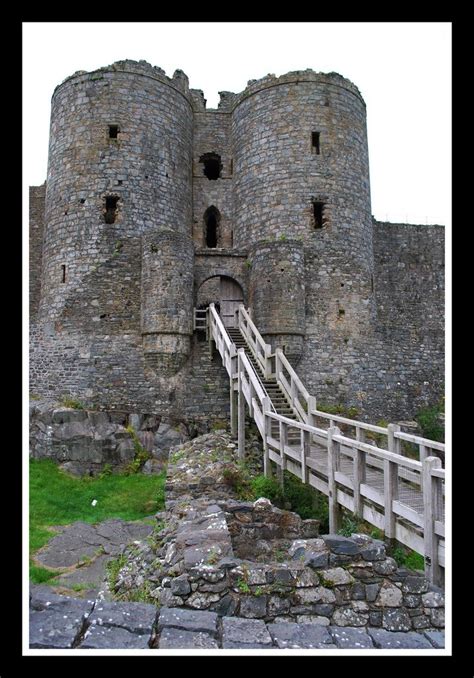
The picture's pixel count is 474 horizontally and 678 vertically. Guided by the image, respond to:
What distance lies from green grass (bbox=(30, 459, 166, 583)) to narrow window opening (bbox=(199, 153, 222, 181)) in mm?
11605

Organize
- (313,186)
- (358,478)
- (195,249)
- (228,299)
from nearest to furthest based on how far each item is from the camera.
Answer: (358,478) → (195,249) → (313,186) → (228,299)

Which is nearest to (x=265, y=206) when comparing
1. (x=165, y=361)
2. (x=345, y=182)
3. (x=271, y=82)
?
(x=345, y=182)

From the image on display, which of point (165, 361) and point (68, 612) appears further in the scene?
point (165, 361)

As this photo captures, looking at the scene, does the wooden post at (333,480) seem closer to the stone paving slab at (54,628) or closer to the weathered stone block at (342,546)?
the weathered stone block at (342,546)

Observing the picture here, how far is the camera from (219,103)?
20.3 metres

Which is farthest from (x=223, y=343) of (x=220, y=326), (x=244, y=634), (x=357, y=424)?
(x=244, y=634)

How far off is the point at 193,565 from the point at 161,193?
14.6m

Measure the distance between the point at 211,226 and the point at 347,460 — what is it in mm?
12632

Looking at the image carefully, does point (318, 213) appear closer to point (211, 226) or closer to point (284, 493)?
point (211, 226)

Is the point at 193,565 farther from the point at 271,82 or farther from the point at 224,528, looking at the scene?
the point at 271,82

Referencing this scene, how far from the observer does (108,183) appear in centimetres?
1706

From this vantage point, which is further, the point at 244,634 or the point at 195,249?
the point at 195,249

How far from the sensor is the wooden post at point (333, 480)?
8.54m

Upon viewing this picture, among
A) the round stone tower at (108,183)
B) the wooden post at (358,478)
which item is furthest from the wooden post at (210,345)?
the wooden post at (358,478)
